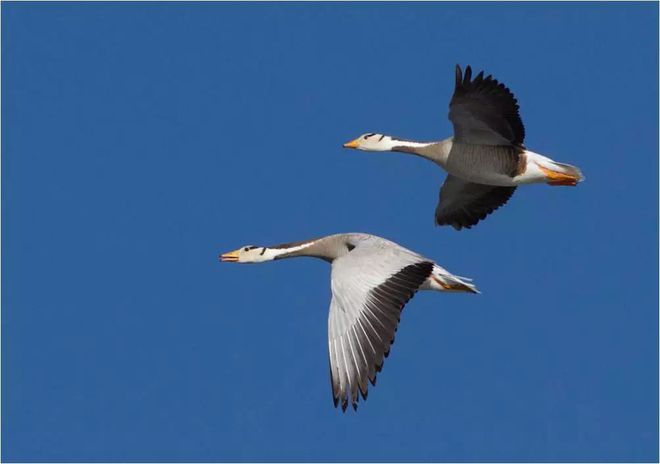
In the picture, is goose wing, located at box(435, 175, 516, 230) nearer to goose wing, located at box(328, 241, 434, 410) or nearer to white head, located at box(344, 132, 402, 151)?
white head, located at box(344, 132, 402, 151)

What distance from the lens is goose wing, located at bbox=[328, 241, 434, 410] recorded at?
57.3 ft

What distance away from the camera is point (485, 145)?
20.9 m

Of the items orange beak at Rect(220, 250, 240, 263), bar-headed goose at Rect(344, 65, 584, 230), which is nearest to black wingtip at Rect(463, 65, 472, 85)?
bar-headed goose at Rect(344, 65, 584, 230)

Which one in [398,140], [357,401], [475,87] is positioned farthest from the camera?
[398,140]

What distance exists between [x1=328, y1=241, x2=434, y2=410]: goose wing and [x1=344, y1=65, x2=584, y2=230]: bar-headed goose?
2041mm

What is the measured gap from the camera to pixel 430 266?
18.9m

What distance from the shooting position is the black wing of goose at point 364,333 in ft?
57.1

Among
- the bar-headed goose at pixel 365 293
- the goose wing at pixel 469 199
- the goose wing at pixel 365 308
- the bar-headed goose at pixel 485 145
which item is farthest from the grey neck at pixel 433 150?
the goose wing at pixel 365 308

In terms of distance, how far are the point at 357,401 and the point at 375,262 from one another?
2287mm

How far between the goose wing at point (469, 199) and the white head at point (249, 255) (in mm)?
2630

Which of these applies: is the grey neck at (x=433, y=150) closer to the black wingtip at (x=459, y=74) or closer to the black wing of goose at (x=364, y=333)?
the black wingtip at (x=459, y=74)

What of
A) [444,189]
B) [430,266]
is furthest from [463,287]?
[444,189]

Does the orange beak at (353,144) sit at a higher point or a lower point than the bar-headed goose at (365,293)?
higher

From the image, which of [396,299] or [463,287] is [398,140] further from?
[396,299]
